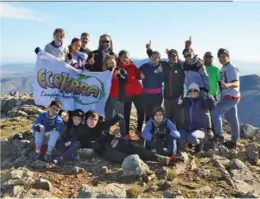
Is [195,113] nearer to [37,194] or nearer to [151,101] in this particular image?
[151,101]

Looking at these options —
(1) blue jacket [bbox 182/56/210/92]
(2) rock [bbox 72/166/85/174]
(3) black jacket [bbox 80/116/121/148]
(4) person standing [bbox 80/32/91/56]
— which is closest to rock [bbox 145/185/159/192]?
(2) rock [bbox 72/166/85/174]

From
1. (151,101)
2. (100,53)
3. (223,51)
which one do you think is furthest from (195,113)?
(100,53)

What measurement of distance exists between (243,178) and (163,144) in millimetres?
3083

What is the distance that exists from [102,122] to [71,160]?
1.79m

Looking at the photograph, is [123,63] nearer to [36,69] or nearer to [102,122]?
[102,122]

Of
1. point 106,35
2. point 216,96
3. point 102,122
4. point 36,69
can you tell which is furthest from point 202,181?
point 36,69

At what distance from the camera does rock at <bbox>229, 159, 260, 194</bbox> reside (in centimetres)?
1091

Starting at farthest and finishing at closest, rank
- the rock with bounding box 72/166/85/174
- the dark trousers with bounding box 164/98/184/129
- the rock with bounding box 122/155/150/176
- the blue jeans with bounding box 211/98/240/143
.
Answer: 1. the dark trousers with bounding box 164/98/184/129
2. the blue jeans with bounding box 211/98/240/143
3. the rock with bounding box 72/166/85/174
4. the rock with bounding box 122/155/150/176

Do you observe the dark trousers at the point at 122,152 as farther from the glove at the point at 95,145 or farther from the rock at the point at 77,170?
the rock at the point at 77,170

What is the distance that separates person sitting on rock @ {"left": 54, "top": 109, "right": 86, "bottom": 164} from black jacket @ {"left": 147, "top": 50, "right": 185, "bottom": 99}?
13.3 ft

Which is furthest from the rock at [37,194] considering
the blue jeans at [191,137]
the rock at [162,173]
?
the blue jeans at [191,137]

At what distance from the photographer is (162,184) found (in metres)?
10.2

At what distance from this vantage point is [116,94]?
13984mm

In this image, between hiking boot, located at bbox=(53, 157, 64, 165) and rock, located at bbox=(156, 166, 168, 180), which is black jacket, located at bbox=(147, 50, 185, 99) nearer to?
rock, located at bbox=(156, 166, 168, 180)
